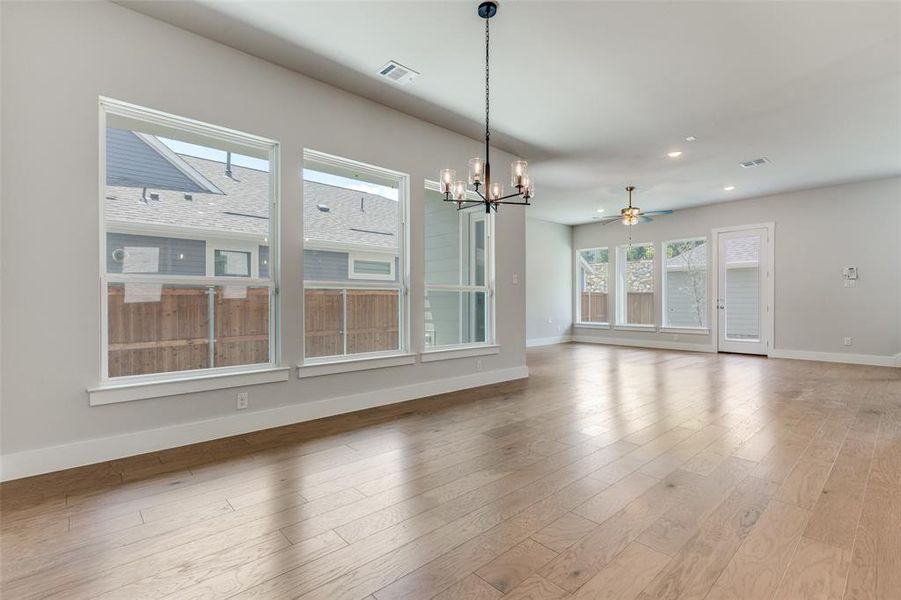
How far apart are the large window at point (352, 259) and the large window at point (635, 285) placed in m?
6.97

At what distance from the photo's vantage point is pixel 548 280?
9.99m

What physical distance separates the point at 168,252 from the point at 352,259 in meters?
1.50

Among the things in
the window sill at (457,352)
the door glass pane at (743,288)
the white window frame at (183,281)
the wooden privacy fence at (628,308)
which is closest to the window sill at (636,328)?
the wooden privacy fence at (628,308)

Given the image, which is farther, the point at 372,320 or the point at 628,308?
the point at 628,308

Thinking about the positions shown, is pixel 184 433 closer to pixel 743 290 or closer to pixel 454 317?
pixel 454 317

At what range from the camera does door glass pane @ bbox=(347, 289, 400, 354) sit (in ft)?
13.4

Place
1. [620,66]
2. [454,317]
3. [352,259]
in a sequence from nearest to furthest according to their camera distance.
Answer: [620,66], [352,259], [454,317]

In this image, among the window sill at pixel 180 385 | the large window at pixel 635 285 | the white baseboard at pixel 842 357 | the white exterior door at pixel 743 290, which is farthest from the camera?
the large window at pixel 635 285

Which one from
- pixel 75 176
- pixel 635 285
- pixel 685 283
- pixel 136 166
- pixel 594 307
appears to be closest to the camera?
pixel 75 176

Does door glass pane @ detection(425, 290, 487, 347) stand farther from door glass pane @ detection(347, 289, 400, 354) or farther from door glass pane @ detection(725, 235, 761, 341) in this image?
door glass pane @ detection(725, 235, 761, 341)

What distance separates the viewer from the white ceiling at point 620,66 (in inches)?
111

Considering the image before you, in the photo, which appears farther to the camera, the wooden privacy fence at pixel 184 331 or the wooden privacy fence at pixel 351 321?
the wooden privacy fence at pixel 351 321

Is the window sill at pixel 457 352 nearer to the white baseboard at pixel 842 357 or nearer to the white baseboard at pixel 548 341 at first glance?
the white baseboard at pixel 548 341

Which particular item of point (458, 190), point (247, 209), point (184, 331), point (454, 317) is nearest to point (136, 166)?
point (247, 209)
